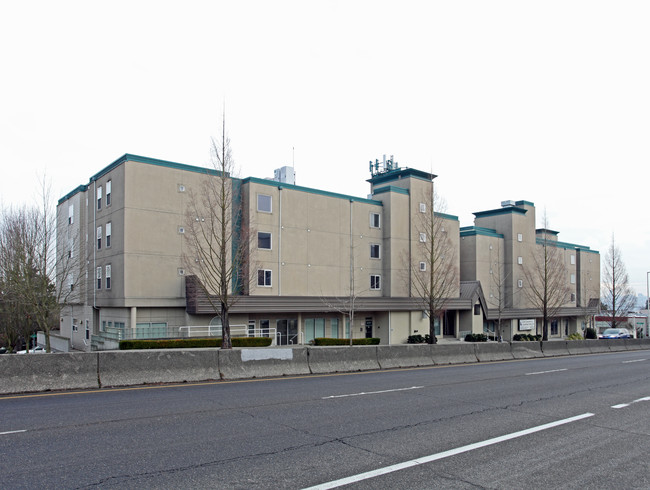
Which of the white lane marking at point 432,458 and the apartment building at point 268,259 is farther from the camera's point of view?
the apartment building at point 268,259

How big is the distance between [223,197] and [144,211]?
414 inches

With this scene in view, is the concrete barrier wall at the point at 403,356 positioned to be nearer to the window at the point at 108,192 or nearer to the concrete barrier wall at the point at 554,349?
the concrete barrier wall at the point at 554,349

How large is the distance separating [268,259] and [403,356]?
17551 millimetres

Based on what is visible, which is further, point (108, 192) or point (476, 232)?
point (476, 232)

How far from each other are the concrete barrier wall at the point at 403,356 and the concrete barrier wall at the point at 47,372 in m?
10.3

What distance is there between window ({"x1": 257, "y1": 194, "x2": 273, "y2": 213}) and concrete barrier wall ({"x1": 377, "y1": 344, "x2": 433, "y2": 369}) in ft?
58.2

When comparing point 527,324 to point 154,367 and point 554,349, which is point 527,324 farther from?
point 154,367

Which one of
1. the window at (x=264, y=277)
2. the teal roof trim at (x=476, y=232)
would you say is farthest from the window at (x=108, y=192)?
the teal roof trim at (x=476, y=232)

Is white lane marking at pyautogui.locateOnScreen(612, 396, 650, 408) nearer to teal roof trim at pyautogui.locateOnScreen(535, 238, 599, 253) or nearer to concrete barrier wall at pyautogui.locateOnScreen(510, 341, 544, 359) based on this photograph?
concrete barrier wall at pyautogui.locateOnScreen(510, 341, 544, 359)

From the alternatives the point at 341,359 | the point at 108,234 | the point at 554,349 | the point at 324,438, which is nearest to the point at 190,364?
the point at 341,359

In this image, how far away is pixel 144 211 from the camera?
3219cm

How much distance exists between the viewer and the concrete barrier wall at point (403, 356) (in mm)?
19797

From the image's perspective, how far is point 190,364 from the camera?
14695mm

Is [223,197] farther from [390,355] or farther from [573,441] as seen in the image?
[573,441]
